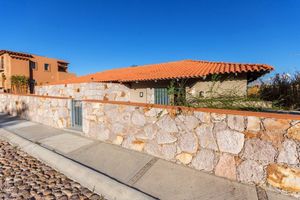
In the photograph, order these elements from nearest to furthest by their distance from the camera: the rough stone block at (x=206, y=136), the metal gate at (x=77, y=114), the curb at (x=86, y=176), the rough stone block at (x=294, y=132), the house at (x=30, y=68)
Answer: the rough stone block at (x=294, y=132), the curb at (x=86, y=176), the rough stone block at (x=206, y=136), the metal gate at (x=77, y=114), the house at (x=30, y=68)

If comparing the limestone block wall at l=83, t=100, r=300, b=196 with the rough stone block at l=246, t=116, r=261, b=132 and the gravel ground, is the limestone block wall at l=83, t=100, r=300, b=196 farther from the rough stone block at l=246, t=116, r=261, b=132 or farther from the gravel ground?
the gravel ground

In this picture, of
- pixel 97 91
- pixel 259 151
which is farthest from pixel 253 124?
pixel 97 91

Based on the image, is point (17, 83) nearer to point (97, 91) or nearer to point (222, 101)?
point (97, 91)

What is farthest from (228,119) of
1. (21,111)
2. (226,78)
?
(21,111)

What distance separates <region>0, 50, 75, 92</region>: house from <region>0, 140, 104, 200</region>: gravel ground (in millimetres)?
25276

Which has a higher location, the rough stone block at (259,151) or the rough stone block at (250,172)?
the rough stone block at (259,151)

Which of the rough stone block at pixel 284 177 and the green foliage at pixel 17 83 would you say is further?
the green foliage at pixel 17 83

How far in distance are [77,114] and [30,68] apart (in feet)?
88.4

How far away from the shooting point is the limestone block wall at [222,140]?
2844mm

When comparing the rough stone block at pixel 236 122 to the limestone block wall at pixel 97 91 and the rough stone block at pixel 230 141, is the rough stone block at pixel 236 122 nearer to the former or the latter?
the rough stone block at pixel 230 141

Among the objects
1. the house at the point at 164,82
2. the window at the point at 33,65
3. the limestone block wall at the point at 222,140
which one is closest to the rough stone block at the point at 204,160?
the limestone block wall at the point at 222,140

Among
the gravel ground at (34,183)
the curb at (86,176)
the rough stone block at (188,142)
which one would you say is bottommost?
the gravel ground at (34,183)

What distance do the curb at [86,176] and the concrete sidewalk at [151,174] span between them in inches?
6.4

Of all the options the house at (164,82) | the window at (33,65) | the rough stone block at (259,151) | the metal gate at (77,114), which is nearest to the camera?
the rough stone block at (259,151)
